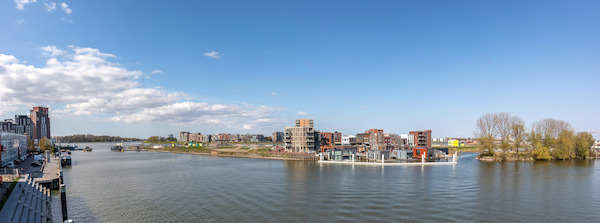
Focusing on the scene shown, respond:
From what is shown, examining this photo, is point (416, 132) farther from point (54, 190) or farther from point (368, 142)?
point (54, 190)

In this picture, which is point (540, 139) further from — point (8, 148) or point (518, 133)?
point (8, 148)

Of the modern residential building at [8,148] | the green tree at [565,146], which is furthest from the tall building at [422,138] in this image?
the modern residential building at [8,148]

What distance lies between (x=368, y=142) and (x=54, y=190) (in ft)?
320

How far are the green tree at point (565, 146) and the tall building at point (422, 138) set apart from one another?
1425 inches

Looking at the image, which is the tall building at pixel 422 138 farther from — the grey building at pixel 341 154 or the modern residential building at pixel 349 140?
the grey building at pixel 341 154

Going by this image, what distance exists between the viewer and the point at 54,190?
31.6 m

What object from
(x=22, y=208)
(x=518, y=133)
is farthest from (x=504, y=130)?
(x=22, y=208)

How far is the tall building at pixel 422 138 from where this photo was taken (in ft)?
335

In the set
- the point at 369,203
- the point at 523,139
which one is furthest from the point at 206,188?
the point at 523,139

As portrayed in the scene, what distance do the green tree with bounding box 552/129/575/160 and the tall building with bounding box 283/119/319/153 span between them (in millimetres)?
65708

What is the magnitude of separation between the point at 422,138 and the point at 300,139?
51.3 metres

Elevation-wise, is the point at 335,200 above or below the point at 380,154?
above

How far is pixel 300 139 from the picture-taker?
8662 cm

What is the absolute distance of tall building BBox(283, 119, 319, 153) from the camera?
86312mm
